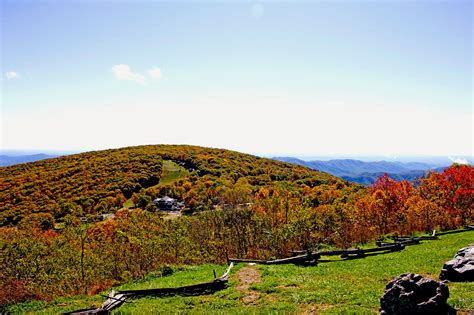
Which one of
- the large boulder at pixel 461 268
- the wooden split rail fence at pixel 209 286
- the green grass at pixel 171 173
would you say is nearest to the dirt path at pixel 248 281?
the wooden split rail fence at pixel 209 286

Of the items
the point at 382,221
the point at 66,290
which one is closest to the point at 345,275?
the point at 66,290

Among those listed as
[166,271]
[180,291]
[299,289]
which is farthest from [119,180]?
[299,289]

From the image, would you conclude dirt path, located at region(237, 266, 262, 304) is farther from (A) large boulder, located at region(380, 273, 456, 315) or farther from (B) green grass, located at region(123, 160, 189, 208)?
(B) green grass, located at region(123, 160, 189, 208)

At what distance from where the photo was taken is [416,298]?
1076cm

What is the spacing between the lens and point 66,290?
23125 mm

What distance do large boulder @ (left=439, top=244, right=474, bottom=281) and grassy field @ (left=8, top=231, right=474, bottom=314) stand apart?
3.25 feet

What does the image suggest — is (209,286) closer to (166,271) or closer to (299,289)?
(299,289)

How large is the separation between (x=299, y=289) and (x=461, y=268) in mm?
8117

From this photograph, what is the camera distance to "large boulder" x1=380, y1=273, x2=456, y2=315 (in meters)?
10.6

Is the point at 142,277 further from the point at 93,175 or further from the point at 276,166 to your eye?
the point at 276,166

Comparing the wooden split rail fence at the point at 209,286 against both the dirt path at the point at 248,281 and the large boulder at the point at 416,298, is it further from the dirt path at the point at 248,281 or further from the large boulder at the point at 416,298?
the large boulder at the point at 416,298

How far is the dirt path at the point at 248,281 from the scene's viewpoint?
16591mm

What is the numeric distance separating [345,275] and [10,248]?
26203 millimetres

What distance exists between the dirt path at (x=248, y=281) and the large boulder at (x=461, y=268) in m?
9.86
